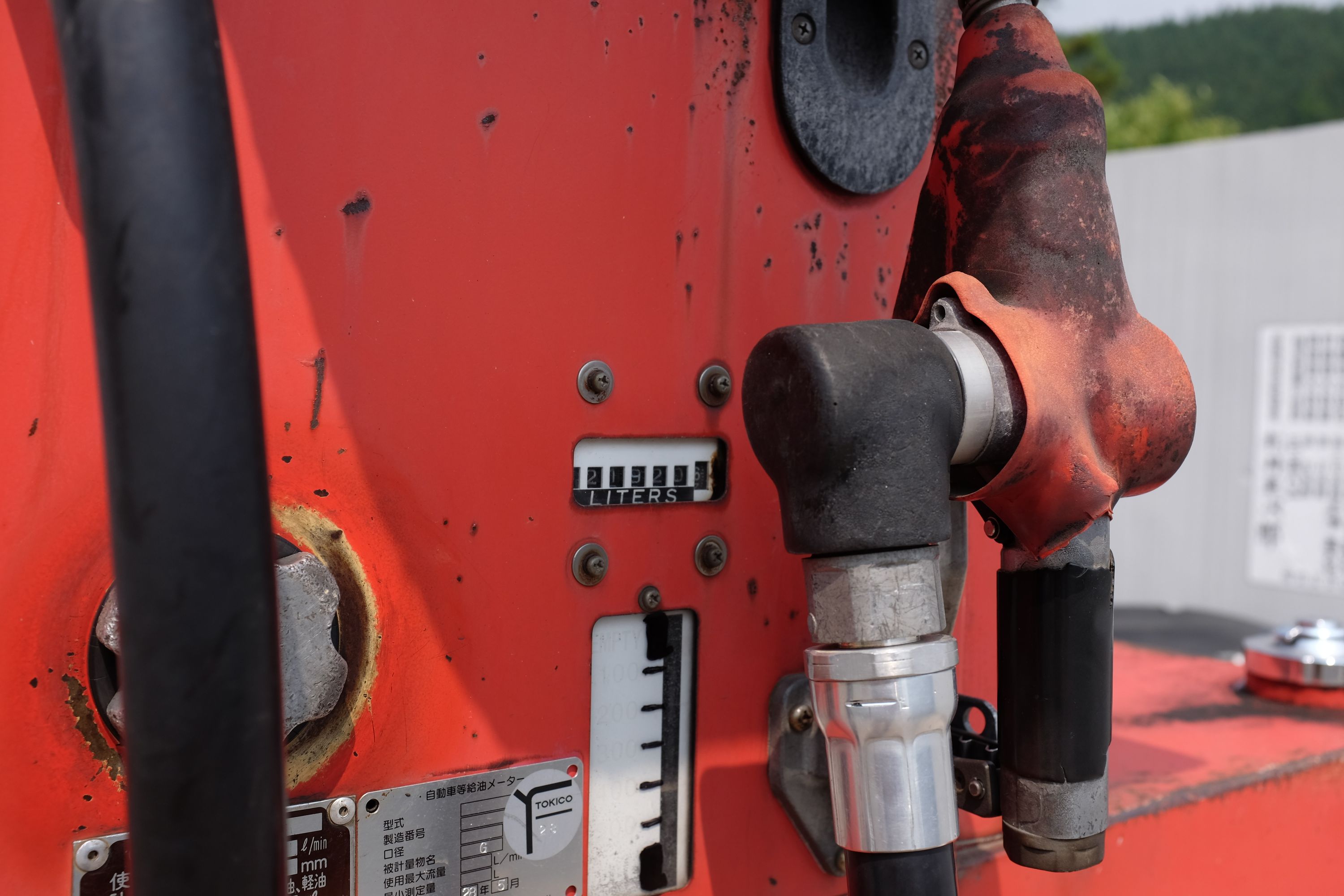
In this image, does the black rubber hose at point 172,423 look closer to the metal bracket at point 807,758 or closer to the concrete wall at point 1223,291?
the metal bracket at point 807,758

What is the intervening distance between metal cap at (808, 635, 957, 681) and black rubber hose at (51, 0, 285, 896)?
0.26 meters

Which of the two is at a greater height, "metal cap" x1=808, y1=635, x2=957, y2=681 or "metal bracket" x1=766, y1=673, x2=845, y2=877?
"metal cap" x1=808, y1=635, x2=957, y2=681

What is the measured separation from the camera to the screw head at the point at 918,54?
66 cm

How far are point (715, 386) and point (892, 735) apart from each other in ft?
0.70

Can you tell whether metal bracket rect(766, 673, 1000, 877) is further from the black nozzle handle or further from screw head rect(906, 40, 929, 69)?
screw head rect(906, 40, 929, 69)

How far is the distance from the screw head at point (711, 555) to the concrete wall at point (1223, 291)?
4.32m

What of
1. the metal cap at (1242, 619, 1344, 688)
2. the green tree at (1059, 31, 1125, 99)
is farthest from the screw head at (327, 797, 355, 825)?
the green tree at (1059, 31, 1125, 99)

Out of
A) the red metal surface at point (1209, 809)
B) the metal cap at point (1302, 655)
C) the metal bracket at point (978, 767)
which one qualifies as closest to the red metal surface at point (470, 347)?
the metal bracket at point (978, 767)

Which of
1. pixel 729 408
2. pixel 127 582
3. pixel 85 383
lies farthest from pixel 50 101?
pixel 729 408

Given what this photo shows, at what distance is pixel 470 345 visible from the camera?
1.69ft

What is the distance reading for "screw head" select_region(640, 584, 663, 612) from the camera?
22.7 inches

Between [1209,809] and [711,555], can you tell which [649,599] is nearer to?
[711,555]


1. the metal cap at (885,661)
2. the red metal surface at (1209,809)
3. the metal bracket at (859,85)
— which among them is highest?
the metal bracket at (859,85)

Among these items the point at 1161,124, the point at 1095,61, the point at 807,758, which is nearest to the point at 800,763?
the point at 807,758
